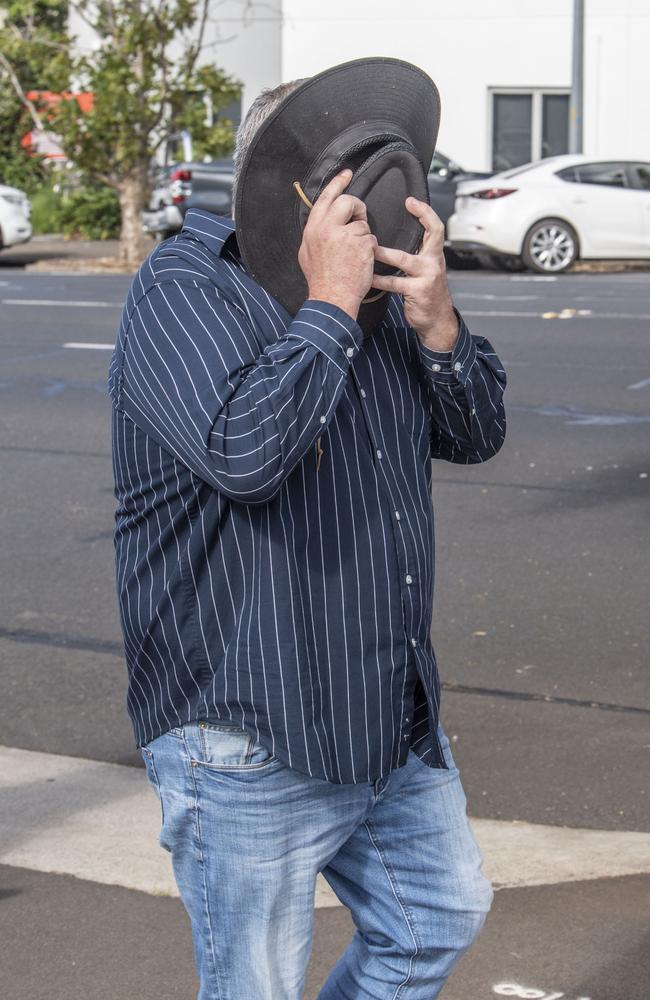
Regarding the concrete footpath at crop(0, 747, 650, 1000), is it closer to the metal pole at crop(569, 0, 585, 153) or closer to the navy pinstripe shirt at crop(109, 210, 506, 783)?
the navy pinstripe shirt at crop(109, 210, 506, 783)

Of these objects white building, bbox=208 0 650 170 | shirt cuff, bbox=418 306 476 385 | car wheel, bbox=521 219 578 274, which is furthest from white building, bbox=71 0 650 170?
shirt cuff, bbox=418 306 476 385

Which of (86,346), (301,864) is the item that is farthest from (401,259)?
(86,346)

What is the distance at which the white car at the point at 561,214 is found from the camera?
19.4m

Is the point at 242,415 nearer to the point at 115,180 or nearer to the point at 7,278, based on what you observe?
the point at 7,278

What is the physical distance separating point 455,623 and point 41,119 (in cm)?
1792

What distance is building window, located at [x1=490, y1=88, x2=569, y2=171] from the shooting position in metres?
28.0

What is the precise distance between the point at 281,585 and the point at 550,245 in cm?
1806

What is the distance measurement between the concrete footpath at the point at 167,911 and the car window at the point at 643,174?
665 inches

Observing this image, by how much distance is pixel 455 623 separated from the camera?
572 cm

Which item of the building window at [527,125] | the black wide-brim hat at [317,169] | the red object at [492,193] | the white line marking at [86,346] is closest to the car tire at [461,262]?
the red object at [492,193]

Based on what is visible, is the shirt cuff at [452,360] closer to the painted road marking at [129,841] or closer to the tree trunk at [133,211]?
the painted road marking at [129,841]

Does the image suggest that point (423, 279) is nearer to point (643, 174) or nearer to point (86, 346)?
point (86, 346)

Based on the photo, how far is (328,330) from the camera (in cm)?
208

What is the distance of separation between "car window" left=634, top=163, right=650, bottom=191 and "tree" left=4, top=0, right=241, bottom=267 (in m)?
5.48
